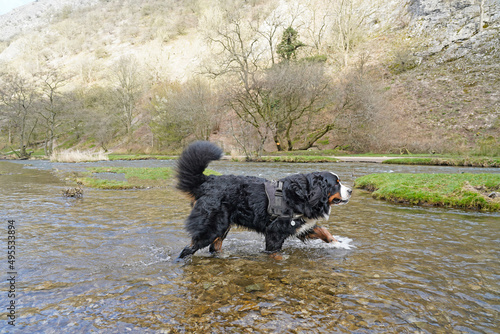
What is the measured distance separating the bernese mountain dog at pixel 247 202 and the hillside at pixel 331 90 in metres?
24.3

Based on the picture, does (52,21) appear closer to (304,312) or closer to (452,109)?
(452,109)

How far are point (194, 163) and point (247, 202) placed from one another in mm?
1083

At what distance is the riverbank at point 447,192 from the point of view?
7.56 m

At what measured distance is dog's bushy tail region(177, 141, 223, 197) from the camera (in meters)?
4.45

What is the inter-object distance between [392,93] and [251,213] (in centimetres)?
3733

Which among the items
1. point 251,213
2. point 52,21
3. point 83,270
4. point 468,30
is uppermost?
point 52,21

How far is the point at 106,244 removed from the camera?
16.4 feet

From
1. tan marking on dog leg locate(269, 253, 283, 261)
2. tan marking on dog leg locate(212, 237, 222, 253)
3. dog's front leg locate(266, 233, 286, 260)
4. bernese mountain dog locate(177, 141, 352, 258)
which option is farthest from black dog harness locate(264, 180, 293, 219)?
tan marking on dog leg locate(212, 237, 222, 253)

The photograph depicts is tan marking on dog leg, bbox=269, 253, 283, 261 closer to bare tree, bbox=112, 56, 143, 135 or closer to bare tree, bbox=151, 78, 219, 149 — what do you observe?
bare tree, bbox=151, 78, 219, 149

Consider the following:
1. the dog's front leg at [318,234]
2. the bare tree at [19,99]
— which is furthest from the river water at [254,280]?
the bare tree at [19,99]

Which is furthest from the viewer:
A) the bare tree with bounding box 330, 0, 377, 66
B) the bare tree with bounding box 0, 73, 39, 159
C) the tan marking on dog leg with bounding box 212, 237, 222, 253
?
the bare tree with bounding box 330, 0, 377, 66

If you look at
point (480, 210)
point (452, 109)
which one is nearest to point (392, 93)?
point (452, 109)

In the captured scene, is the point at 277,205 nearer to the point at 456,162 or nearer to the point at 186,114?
the point at 456,162

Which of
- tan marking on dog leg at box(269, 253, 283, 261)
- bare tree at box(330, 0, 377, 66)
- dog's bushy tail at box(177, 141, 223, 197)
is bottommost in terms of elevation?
tan marking on dog leg at box(269, 253, 283, 261)
